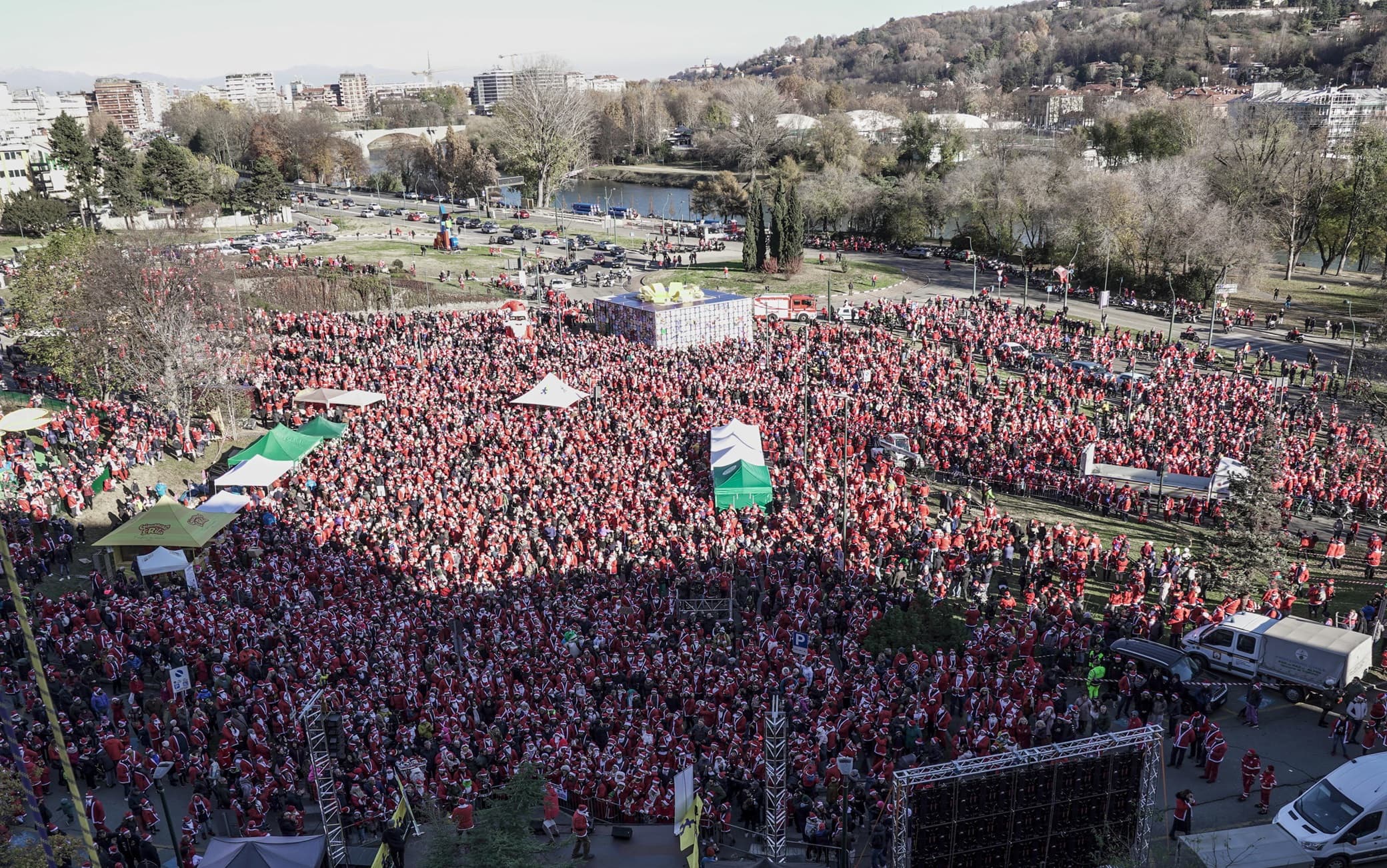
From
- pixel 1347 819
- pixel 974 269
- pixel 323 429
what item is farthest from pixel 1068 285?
pixel 1347 819

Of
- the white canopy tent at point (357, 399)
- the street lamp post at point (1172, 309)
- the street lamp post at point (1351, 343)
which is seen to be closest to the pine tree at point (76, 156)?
the white canopy tent at point (357, 399)

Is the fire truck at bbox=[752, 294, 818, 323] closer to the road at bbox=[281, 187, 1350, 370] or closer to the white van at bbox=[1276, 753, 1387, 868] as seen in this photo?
the road at bbox=[281, 187, 1350, 370]

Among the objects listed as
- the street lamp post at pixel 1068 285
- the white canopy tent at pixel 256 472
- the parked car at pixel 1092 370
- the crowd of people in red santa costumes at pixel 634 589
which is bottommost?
the crowd of people in red santa costumes at pixel 634 589

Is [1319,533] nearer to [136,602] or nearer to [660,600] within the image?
[660,600]

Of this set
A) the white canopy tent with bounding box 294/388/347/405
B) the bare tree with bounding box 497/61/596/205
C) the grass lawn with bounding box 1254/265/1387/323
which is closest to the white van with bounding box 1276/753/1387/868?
the white canopy tent with bounding box 294/388/347/405

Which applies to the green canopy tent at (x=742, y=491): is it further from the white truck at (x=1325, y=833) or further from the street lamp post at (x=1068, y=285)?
the street lamp post at (x=1068, y=285)
